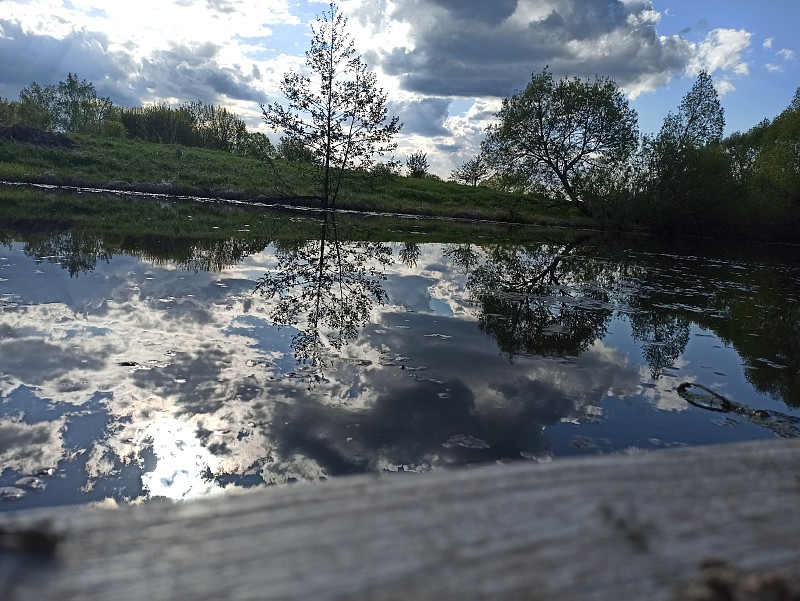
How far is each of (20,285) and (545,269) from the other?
416 inches

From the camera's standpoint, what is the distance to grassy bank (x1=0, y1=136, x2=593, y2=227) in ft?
105

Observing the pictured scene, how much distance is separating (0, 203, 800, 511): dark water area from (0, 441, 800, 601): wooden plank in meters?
2.54

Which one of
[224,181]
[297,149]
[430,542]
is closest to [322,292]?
[430,542]

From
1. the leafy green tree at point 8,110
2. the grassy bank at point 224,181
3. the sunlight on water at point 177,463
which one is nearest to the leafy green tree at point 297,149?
the grassy bank at point 224,181

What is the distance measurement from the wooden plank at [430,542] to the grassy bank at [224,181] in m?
28.4

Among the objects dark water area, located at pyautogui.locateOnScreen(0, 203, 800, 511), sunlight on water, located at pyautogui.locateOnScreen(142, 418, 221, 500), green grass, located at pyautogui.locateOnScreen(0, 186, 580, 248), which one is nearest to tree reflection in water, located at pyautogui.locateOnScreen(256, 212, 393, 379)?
dark water area, located at pyautogui.locateOnScreen(0, 203, 800, 511)

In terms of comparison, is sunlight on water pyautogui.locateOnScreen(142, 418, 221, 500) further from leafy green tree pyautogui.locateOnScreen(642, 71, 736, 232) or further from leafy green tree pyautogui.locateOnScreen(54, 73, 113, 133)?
leafy green tree pyautogui.locateOnScreen(54, 73, 113, 133)

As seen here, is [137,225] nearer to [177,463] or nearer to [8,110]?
[177,463]

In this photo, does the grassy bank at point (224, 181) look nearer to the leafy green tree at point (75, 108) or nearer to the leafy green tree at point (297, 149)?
the leafy green tree at point (297, 149)

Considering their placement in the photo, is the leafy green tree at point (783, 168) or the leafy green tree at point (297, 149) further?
the leafy green tree at point (783, 168)

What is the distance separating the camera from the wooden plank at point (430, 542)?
2.29ft

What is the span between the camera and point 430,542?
2.56ft

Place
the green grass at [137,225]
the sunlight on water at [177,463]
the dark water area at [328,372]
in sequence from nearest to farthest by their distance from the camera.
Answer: the sunlight on water at [177,463]
the dark water area at [328,372]
the green grass at [137,225]

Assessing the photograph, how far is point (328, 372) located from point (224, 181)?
110 ft
